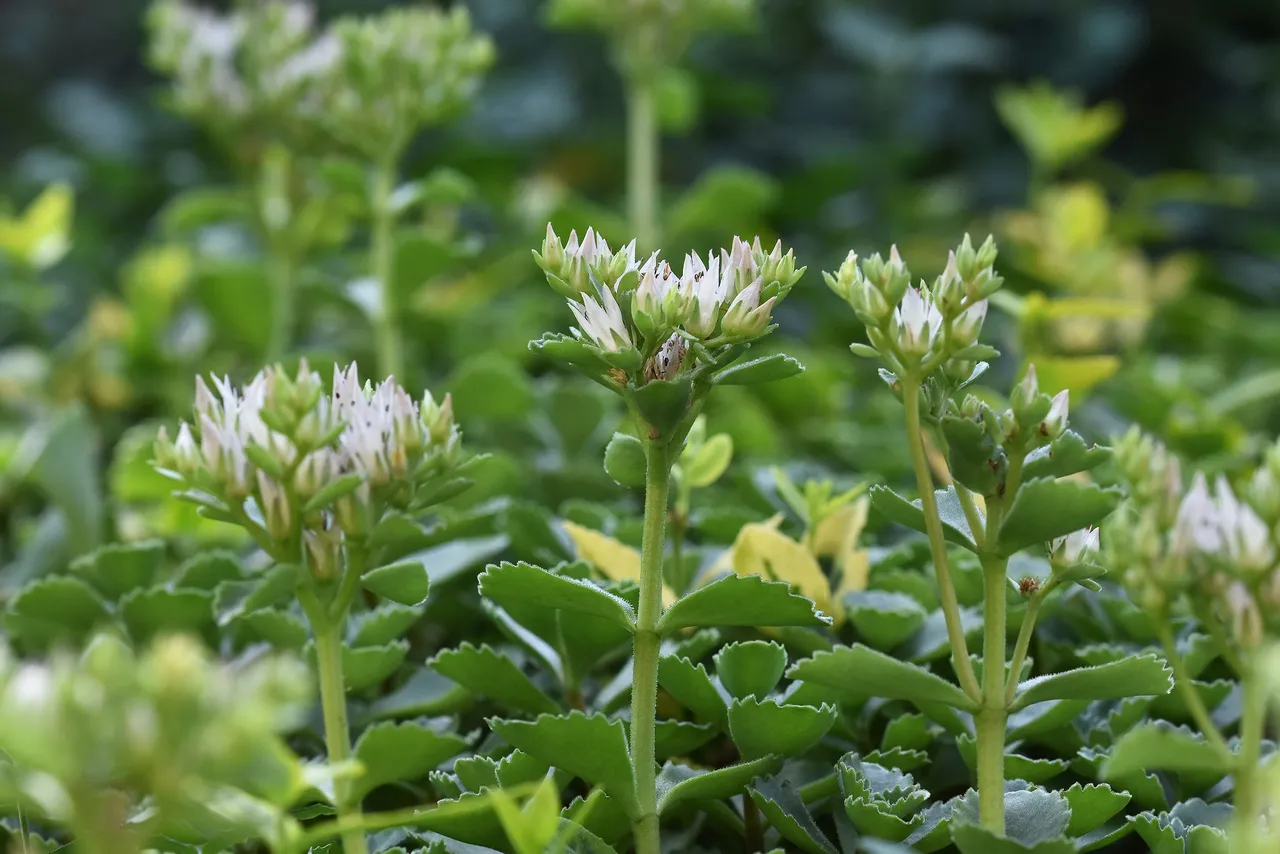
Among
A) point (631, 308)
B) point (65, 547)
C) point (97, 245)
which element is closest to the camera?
point (631, 308)

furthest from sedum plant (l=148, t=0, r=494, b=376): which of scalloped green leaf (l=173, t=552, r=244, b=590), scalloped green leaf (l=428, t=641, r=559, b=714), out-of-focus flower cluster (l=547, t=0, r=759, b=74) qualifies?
scalloped green leaf (l=428, t=641, r=559, b=714)

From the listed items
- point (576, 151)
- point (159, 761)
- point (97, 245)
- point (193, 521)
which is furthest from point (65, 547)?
point (576, 151)

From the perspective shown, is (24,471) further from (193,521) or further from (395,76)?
(395,76)

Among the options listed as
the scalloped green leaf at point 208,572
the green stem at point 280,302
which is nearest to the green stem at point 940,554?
the scalloped green leaf at point 208,572

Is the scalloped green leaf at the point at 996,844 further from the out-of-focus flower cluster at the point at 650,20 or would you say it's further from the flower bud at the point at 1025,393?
the out-of-focus flower cluster at the point at 650,20

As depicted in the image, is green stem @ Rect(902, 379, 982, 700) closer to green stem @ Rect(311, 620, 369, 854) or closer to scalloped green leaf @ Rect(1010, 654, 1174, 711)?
scalloped green leaf @ Rect(1010, 654, 1174, 711)
